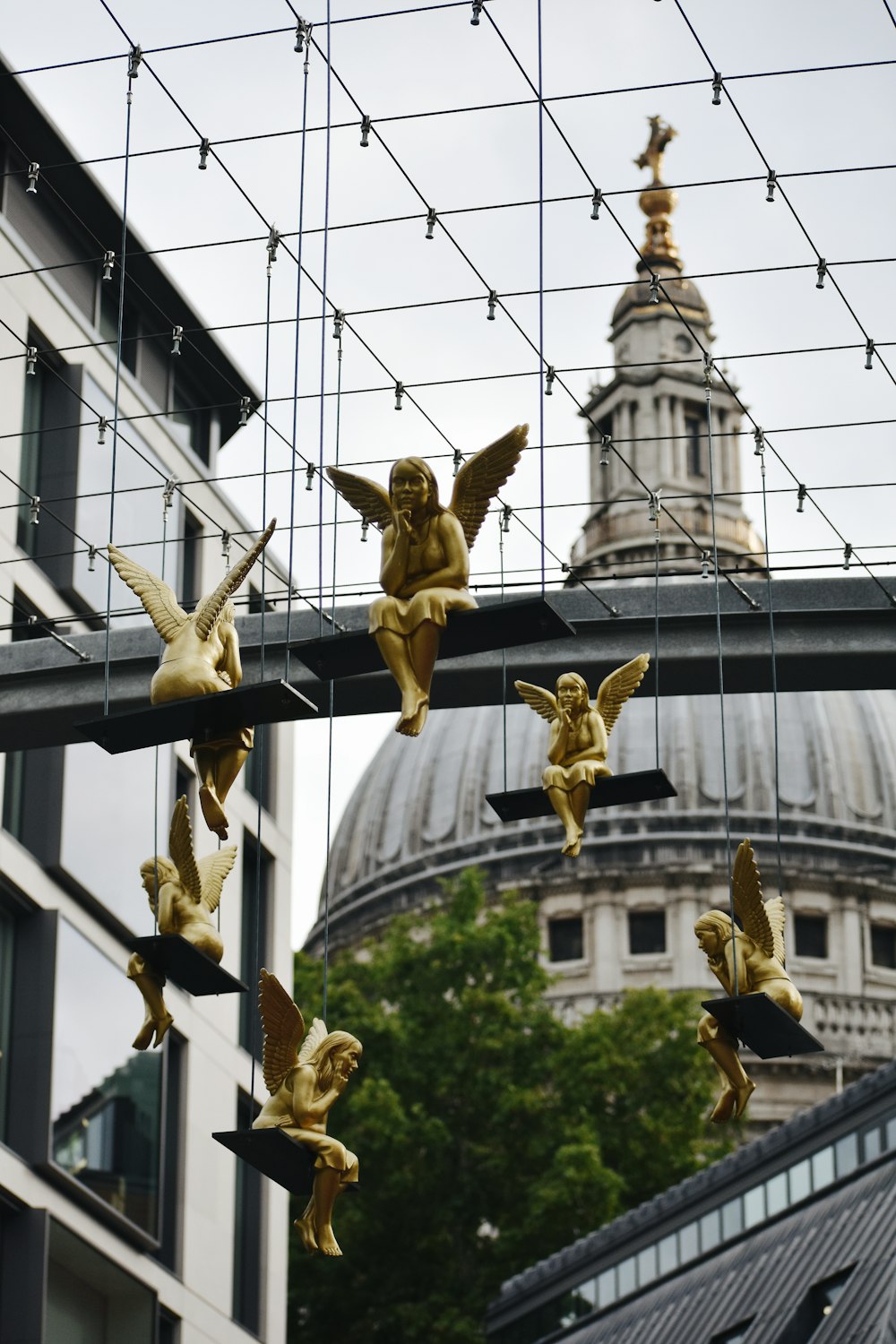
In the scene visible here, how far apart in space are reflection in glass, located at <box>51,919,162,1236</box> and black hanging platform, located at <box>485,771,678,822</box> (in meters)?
15.6

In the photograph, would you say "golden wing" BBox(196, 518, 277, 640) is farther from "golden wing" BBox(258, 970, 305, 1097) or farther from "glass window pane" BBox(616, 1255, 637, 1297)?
"glass window pane" BBox(616, 1255, 637, 1297)

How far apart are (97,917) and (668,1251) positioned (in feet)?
86.1

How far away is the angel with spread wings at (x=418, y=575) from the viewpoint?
760 inches

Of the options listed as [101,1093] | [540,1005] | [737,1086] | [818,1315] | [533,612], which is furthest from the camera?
[540,1005]

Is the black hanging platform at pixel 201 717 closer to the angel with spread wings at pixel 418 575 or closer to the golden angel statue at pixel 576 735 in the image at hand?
the angel with spread wings at pixel 418 575

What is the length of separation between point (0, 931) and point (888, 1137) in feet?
88.9

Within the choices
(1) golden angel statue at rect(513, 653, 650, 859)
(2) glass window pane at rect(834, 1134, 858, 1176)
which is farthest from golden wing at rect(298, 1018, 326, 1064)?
(2) glass window pane at rect(834, 1134, 858, 1176)

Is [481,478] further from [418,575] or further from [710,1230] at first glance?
[710,1230]

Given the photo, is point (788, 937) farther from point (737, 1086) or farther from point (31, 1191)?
point (737, 1086)

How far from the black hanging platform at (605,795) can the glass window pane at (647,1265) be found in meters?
40.8

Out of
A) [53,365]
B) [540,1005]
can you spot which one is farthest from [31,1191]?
[540,1005]

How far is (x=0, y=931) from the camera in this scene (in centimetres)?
3612

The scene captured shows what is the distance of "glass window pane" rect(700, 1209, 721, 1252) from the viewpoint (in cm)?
6022

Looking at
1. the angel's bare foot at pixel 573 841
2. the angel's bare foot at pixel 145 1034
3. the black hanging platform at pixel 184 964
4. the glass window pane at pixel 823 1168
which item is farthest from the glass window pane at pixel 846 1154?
the black hanging platform at pixel 184 964
